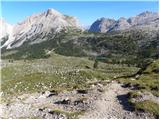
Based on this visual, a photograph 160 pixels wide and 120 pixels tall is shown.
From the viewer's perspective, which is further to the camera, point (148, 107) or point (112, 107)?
point (112, 107)

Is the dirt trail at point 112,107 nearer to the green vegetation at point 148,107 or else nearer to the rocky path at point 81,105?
the rocky path at point 81,105

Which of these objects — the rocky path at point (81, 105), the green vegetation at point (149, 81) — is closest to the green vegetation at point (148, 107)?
the rocky path at point (81, 105)

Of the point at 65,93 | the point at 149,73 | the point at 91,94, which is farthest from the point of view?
the point at 149,73

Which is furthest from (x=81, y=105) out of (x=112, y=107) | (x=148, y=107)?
(x=148, y=107)

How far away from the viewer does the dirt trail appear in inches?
2307

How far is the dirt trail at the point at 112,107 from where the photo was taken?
58594mm

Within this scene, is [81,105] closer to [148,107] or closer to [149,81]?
[148,107]

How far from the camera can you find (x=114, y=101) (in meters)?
65.9

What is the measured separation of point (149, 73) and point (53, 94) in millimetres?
28108

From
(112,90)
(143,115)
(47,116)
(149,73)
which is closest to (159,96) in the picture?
(143,115)

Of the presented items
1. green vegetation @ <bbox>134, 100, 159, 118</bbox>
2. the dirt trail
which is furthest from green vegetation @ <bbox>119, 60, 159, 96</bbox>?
green vegetation @ <bbox>134, 100, 159, 118</bbox>

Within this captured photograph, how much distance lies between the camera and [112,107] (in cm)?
Result: 6250

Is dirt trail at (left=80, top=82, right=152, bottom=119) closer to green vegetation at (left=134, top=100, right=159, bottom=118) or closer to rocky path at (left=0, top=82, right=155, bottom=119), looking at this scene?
rocky path at (left=0, top=82, right=155, bottom=119)

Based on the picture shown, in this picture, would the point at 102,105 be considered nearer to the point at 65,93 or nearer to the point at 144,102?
the point at 144,102
